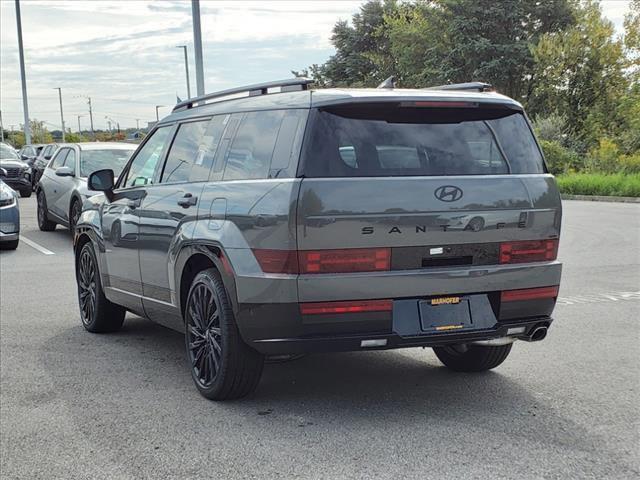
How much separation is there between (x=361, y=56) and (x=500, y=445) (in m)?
60.0

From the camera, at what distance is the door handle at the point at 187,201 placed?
5.32 m

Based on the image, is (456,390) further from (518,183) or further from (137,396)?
(137,396)

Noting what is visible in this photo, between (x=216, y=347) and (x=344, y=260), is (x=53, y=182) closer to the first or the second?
(x=216, y=347)

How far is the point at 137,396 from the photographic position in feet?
17.4

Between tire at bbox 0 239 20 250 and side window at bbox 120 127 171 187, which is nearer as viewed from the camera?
side window at bbox 120 127 171 187

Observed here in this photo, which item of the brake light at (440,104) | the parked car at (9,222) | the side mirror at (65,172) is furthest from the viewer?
the side mirror at (65,172)

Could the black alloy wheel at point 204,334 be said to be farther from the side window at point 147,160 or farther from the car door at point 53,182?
the car door at point 53,182

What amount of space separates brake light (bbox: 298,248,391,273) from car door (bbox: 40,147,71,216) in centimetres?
1188

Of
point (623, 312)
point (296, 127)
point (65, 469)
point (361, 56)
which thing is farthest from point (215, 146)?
point (361, 56)

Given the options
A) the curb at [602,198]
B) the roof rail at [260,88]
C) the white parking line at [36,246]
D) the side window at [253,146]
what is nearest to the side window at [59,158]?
the white parking line at [36,246]

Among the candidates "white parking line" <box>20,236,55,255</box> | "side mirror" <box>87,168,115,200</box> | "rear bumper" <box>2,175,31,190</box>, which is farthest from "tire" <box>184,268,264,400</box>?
"rear bumper" <box>2,175,31,190</box>

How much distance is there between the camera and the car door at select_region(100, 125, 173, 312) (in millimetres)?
6258

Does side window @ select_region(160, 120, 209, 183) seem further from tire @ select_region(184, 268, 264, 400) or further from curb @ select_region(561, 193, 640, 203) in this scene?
curb @ select_region(561, 193, 640, 203)

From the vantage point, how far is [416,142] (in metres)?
4.74
